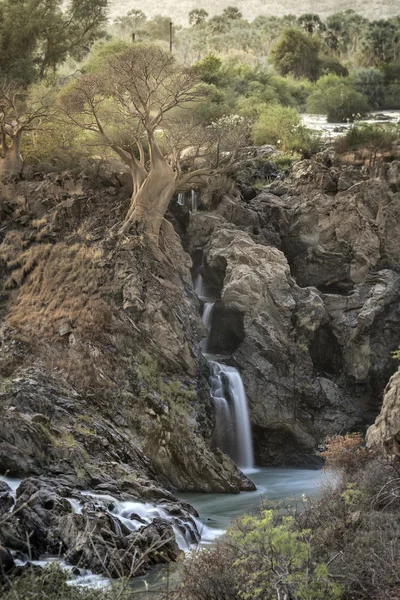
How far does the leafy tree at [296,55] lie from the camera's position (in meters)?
69.6

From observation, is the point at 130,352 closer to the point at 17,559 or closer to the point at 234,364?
the point at 234,364

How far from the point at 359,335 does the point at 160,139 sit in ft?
41.2

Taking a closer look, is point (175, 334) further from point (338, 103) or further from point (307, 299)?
point (338, 103)

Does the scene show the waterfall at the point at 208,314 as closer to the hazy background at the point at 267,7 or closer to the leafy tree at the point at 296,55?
the leafy tree at the point at 296,55

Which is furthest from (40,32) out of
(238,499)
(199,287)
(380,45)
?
(380,45)

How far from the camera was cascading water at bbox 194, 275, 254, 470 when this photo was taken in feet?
80.0

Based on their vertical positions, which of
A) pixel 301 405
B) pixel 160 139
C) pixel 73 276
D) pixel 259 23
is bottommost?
pixel 301 405

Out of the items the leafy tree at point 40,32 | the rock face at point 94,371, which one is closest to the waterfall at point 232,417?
the rock face at point 94,371

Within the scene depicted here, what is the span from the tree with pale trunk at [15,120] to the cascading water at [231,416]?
454 inches

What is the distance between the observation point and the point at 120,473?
17469 mm

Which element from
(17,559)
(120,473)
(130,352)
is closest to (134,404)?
(130,352)

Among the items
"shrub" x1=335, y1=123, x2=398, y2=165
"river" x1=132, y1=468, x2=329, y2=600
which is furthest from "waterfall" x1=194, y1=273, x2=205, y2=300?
"shrub" x1=335, y1=123, x2=398, y2=165

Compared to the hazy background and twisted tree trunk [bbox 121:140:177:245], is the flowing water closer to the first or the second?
twisted tree trunk [bbox 121:140:177:245]

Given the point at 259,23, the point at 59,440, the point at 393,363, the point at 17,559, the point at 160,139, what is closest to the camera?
the point at 17,559
